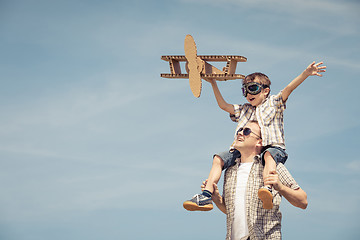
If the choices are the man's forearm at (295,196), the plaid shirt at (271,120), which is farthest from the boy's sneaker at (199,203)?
the man's forearm at (295,196)

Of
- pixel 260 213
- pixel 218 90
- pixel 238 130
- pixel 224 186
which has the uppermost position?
pixel 218 90

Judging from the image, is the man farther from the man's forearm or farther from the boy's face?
the boy's face

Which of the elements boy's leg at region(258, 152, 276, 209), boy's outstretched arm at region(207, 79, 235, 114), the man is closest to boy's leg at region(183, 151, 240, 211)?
the man

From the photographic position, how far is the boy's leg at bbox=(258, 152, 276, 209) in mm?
7086

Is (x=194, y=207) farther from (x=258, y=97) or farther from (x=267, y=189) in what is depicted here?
(x=258, y=97)

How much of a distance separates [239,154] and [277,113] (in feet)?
2.54

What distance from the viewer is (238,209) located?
7.55 metres

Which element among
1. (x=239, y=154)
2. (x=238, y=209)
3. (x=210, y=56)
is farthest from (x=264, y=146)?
(x=210, y=56)

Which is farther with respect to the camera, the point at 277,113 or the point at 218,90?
the point at 218,90

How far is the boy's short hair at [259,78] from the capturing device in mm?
A: 7996

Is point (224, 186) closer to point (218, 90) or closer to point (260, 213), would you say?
point (260, 213)

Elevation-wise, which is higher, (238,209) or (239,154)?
(239,154)

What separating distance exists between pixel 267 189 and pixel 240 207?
606 millimetres

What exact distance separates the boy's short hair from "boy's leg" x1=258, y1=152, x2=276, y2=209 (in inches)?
43.2
